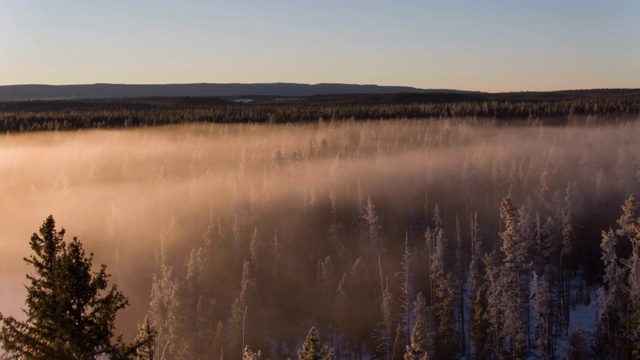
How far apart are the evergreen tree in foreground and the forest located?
10.0 m

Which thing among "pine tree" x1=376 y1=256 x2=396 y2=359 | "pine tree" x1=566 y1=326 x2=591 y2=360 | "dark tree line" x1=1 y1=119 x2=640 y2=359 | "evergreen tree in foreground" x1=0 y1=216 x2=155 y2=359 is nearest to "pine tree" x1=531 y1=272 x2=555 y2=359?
"dark tree line" x1=1 y1=119 x2=640 y2=359

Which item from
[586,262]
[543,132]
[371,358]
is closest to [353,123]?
[543,132]

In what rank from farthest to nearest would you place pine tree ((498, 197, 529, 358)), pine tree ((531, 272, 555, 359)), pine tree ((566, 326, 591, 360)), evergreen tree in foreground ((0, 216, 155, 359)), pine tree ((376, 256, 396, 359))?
pine tree ((376, 256, 396, 359)), pine tree ((566, 326, 591, 360)), pine tree ((531, 272, 555, 359)), pine tree ((498, 197, 529, 358)), evergreen tree in foreground ((0, 216, 155, 359))

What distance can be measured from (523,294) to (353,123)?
121m

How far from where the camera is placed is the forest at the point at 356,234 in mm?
53969

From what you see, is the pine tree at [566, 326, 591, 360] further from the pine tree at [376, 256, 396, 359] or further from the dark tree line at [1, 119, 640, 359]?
the pine tree at [376, 256, 396, 359]

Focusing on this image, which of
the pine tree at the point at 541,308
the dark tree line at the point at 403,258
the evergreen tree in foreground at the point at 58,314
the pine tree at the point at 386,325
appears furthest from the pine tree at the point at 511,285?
the evergreen tree in foreground at the point at 58,314

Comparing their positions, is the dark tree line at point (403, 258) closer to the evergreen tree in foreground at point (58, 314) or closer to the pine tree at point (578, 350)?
the pine tree at point (578, 350)

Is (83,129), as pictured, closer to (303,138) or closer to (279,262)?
(303,138)

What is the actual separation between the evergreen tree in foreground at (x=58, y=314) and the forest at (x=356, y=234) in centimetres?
1003

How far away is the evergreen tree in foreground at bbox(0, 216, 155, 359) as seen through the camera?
532 inches

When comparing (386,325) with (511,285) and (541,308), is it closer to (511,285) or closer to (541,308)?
(511,285)

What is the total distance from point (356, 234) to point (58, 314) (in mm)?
69691

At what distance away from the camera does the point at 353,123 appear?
173125 millimetres
